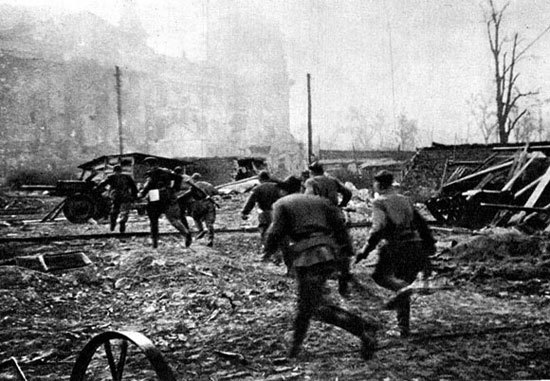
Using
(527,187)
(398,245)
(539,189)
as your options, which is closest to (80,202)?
(398,245)

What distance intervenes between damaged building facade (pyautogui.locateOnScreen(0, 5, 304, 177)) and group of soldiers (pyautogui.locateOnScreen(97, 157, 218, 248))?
17.4 m

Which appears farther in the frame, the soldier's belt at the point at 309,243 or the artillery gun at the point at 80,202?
the artillery gun at the point at 80,202

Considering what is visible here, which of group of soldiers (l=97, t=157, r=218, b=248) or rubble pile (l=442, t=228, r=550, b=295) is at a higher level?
group of soldiers (l=97, t=157, r=218, b=248)

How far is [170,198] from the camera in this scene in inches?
328

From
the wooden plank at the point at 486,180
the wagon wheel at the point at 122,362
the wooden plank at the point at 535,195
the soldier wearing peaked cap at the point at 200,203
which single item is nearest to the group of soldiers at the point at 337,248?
the wagon wheel at the point at 122,362

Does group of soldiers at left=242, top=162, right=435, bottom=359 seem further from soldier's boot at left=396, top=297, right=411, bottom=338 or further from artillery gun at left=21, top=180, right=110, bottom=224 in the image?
artillery gun at left=21, top=180, right=110, bottom=224

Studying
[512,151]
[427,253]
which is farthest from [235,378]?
[512,151]

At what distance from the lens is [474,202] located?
10.3 m

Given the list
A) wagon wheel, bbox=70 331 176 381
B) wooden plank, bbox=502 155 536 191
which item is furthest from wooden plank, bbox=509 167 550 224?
wagon wheel, bbox=70 331 176 381

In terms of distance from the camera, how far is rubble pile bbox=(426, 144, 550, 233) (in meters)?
8.88

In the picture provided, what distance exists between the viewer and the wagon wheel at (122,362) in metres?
2.18

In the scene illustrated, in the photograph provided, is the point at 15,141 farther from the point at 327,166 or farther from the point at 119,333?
the point at 119,333

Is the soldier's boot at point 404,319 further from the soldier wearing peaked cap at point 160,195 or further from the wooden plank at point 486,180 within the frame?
the wooden plank at point 486,180

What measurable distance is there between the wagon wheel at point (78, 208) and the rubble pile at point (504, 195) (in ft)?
30.5
